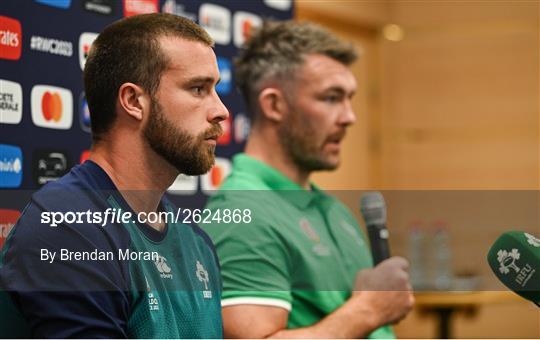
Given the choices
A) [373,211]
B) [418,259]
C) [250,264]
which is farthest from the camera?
[418,259]

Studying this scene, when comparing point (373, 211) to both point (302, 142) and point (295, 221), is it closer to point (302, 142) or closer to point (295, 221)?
point (295, 221)

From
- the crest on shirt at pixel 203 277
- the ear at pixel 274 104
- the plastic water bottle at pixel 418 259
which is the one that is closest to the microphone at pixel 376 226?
the ear at pixel 274 104

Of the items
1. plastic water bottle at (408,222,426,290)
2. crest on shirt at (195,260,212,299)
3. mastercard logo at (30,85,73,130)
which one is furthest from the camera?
plastic water bottle at (408,222,426,290)

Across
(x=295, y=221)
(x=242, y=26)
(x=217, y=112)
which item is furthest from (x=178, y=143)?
(x=242, y=26)

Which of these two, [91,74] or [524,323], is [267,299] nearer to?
[91,74]

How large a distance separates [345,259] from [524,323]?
4.01 m

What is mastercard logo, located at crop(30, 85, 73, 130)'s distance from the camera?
182 cm

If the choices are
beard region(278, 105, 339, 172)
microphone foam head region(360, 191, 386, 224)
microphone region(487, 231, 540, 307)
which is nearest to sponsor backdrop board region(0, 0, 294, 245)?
beard region(278, 105, 339, 172)

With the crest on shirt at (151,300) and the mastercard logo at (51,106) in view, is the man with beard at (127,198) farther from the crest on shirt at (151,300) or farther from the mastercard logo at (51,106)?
the mastercard logo at (51,106)

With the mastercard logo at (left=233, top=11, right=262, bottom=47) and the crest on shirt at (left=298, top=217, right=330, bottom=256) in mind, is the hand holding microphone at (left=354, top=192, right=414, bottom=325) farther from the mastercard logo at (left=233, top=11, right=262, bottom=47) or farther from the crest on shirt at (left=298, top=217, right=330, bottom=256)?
the mastercard logo at (left=233, top=11, right=262, bottom=47)

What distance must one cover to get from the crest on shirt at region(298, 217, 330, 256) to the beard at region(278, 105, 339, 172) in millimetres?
187

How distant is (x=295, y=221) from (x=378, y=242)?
0.19 m

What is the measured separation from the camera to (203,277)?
1.68 m

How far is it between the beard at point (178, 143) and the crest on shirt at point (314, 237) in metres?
0.64
